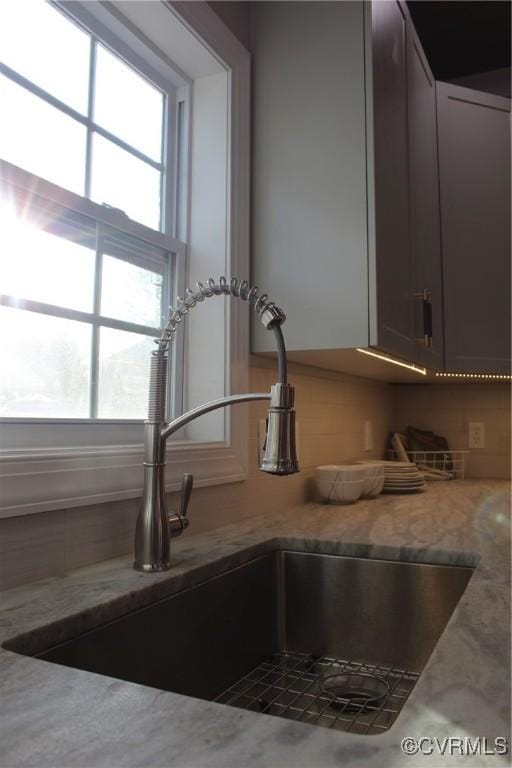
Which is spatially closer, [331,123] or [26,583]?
[26,583]

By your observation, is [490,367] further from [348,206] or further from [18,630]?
[18,630]

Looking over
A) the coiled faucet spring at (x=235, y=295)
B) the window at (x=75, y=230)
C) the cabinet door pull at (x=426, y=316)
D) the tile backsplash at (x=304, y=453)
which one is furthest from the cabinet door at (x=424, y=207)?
the coiled faucet spring at (x=235, y=295)

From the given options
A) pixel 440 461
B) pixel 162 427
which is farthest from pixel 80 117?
pixel 440 461

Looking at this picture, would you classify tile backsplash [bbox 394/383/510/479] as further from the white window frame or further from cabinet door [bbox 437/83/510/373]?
the white window frame

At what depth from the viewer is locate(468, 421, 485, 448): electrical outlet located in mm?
2816

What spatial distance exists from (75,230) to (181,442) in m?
0.53

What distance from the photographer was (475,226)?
241 centimetres

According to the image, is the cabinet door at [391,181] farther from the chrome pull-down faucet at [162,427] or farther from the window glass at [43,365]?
the window glass at [43,365]

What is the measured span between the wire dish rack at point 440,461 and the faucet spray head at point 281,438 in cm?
187

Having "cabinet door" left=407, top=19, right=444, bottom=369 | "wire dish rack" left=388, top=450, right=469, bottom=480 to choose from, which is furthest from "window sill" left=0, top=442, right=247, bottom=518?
"wire dish rack" left=388, top=450, right=469, bottom=480

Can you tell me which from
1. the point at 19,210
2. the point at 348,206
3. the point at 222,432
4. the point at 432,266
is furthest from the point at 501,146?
the point at 19,210

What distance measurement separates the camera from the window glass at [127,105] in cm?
134

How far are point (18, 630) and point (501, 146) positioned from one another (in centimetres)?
248

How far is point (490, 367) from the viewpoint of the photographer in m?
2.38
